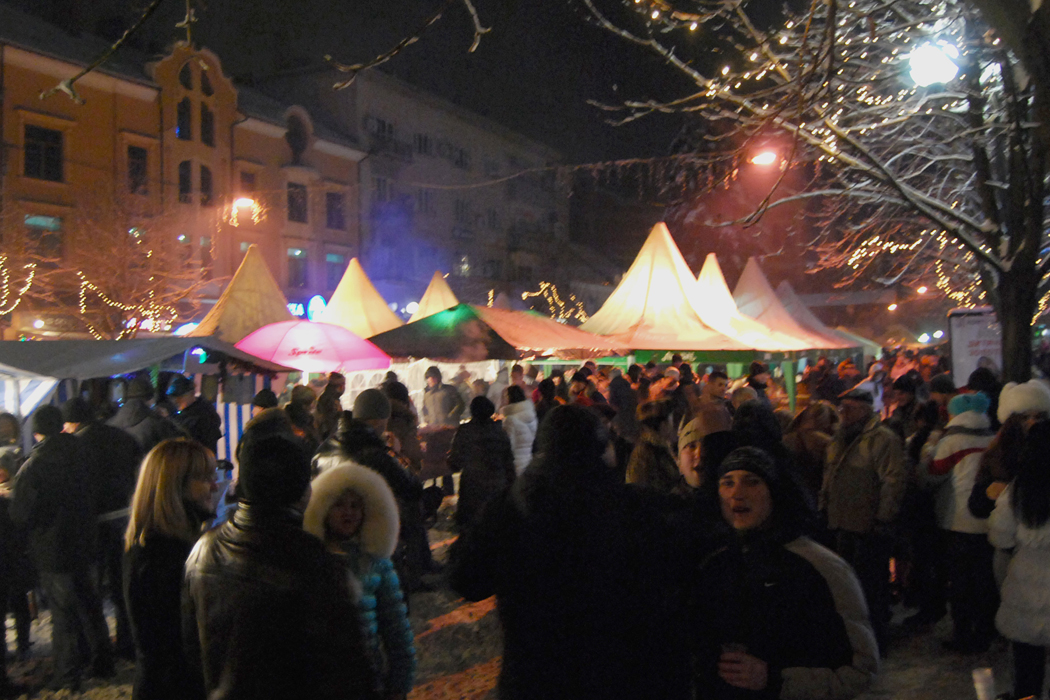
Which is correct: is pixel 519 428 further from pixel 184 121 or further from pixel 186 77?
pixel 186 77

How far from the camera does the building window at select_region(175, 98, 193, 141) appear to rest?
2864 cm

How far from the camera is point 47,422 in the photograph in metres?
5.22

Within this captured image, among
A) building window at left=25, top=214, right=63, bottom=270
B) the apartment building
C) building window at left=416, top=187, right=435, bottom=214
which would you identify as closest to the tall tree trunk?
the apartment building

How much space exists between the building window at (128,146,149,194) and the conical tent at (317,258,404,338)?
14466mm

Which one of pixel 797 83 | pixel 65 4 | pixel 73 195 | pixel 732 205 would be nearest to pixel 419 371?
pixel 797 83

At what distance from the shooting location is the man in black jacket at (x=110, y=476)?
214 inches

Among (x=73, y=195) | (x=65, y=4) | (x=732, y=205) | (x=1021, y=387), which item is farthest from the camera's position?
(x=732, y=205)

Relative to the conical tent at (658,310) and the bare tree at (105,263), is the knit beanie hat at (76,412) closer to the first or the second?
the conical tent at (658,310)

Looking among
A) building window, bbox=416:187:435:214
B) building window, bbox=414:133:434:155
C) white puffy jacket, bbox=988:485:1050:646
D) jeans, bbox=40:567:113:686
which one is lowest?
jeans, bbox=40:567:113:686

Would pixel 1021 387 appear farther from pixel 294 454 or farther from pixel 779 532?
pixel 294 454

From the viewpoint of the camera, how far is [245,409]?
9.93 meters

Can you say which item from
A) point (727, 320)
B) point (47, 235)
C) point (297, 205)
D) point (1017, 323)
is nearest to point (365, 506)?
point (1017, 323)

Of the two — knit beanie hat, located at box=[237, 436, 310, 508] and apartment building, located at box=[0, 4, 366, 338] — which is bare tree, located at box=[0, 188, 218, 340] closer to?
apartment building, located at box=[0, 4, 366, 338]

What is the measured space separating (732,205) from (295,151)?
18001 mm
